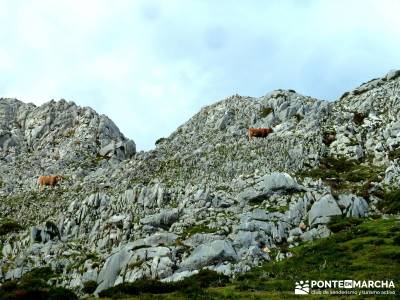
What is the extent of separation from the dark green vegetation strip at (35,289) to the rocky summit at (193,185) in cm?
201

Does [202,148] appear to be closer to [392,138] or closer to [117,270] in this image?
[392,138]

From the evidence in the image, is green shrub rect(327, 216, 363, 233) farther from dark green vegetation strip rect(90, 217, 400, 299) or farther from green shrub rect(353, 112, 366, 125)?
green shrub rect(353, 112, 366, 125)

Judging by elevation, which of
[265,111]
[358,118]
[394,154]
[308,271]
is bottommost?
[308,271]

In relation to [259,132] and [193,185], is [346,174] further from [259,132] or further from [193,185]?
[193,185]

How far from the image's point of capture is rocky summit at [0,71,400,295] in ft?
214

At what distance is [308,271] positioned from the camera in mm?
51312

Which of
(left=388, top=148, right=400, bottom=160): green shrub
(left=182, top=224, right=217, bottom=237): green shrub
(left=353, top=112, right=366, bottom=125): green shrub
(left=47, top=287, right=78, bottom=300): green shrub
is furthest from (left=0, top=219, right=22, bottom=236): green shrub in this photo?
(left=353, top=112, right=366, bottom=125): green shrub

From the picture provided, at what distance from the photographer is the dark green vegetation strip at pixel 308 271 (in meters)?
44.2

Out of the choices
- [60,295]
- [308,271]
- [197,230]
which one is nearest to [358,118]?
[197,230]

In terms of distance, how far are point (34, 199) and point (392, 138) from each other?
76.1 m

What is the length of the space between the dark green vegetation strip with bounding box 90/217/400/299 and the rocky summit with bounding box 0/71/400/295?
13.8ft

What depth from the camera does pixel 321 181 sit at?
8250cm

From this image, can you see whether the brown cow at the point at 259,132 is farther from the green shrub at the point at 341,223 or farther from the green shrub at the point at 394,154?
the green shrub at the point at 341,223

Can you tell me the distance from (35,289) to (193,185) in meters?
46.1
